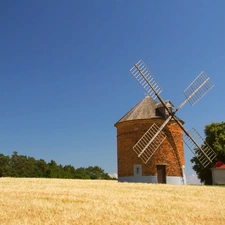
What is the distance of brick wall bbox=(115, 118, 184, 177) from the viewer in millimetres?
27495

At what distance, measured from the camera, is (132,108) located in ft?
101

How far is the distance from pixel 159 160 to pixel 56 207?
63.5 ft

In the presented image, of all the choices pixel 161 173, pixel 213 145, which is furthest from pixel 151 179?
pixel 213 145

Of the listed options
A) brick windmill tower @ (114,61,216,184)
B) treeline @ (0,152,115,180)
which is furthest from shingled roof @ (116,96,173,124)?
treeline @ (0,152,115,180)

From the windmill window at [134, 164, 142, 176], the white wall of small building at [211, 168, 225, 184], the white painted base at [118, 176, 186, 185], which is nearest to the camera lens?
the white painted base at [118, 176, 186, 185]

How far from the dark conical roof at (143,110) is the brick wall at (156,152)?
0.49 metres

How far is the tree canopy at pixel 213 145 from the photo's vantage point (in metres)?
36.2

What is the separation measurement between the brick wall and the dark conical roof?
1.62ft

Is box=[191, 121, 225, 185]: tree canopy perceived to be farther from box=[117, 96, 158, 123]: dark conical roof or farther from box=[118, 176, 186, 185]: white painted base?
box=[117, 96, 158, 123]: dark conical roof

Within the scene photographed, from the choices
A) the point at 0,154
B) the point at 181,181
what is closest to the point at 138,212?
the point at 181,181

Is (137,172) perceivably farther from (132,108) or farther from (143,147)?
(132,108)

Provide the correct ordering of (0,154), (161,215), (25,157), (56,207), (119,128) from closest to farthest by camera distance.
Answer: (161,215)
(56,207)
(119,128)
(0,154)
(25,157)

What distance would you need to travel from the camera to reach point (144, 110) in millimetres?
29188

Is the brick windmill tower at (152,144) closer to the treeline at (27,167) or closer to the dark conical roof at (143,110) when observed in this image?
the dark conical roof at (143,110)
